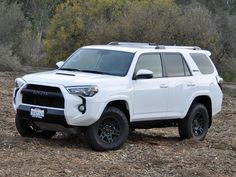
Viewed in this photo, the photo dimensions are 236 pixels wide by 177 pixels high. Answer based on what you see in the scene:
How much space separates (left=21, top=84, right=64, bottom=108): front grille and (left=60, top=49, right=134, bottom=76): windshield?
3.53 ft

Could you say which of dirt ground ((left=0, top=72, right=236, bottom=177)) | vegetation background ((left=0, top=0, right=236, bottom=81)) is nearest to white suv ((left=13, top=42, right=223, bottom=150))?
dirt ground ((left=0, top=72, right=236, bottom=177))

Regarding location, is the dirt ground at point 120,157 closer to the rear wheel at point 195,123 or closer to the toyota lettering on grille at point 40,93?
the rear wheel at point 195,123

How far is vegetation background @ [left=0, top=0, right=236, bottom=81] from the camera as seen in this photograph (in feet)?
96.6

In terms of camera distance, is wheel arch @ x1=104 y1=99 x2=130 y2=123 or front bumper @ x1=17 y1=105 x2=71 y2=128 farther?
wheel arch @ x1=104 y1=99 x2=130 y2=123

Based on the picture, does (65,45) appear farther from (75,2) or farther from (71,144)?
(71,144)

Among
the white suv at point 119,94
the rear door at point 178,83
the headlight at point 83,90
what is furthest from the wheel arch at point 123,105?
the rear door at point 178,83

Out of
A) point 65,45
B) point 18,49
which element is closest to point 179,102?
point 65,45

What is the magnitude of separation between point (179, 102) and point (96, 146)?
2257 mm

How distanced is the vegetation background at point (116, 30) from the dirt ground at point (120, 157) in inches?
686

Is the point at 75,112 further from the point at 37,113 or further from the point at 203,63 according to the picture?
the point at 203,63

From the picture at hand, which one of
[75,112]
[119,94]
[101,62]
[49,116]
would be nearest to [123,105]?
[119,94]

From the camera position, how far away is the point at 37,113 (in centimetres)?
977

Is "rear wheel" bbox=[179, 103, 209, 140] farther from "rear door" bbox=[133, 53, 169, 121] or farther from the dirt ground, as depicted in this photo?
→ "rear door" bbox=[133, 53, 169, 121]

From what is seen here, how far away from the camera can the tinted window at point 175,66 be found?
37.1 ft
